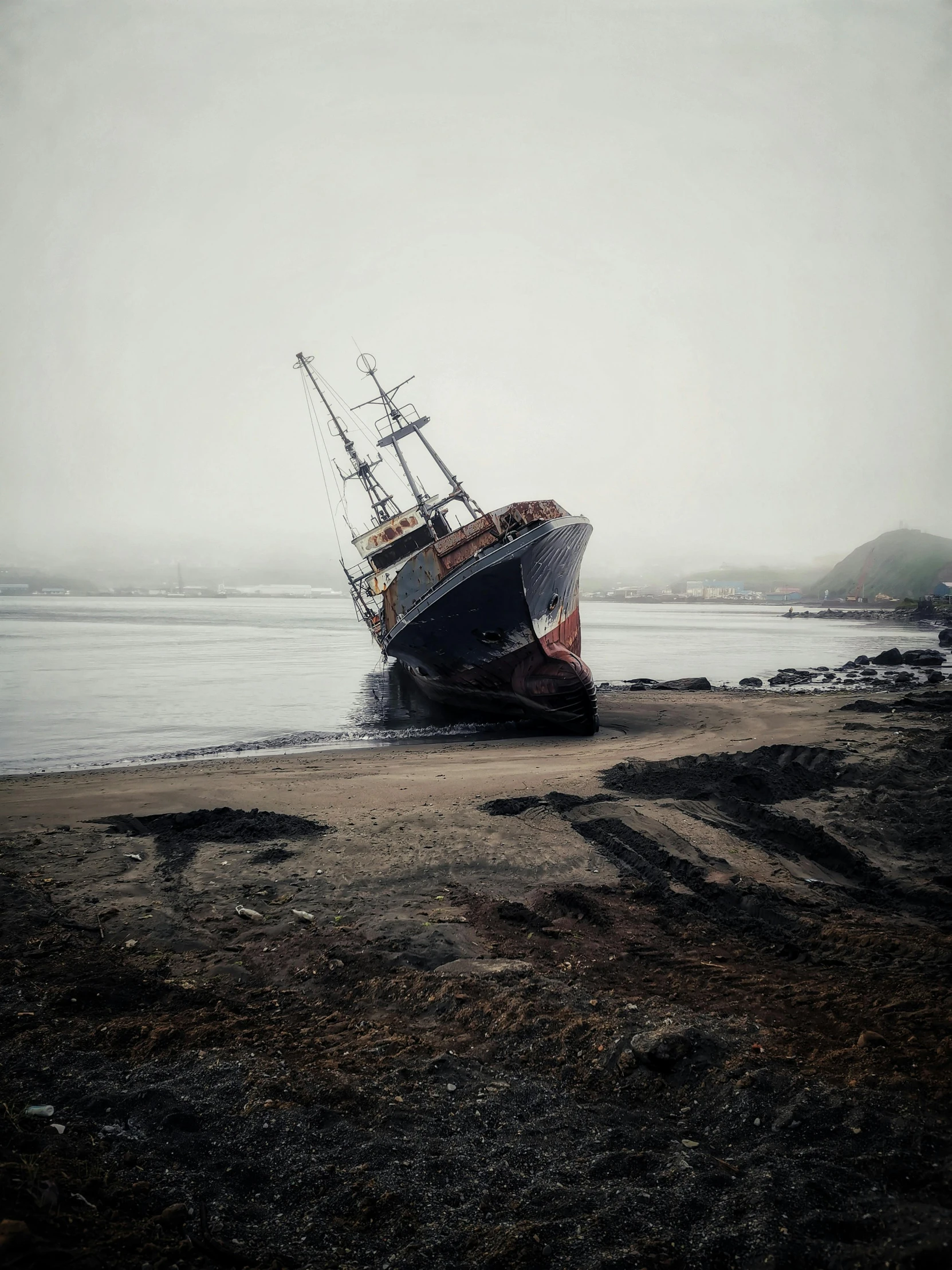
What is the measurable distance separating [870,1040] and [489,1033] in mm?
2208

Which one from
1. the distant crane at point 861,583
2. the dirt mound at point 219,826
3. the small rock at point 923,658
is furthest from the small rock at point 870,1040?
the distant crane at point 861,583

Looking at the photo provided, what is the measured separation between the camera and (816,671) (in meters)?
29.4

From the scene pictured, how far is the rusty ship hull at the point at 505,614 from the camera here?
15289mm

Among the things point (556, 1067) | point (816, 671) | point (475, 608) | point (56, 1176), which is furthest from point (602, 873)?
point (816, 671)

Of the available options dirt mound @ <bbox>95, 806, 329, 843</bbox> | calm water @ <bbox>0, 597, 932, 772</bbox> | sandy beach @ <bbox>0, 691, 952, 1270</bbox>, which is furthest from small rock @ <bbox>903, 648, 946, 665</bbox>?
dirt mound @ <bbox>95, 806, 329, 843</bbox>

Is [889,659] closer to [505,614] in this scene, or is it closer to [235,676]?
[505,614]

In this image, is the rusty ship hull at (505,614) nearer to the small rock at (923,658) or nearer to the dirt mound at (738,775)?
the dirt mound at (738,775)

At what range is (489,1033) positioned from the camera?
4023 millimetres

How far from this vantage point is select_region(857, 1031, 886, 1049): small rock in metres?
3.65

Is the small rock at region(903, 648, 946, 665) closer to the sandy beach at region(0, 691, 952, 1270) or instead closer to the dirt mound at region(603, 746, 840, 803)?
the dirt mound at region(603, 746, 840, 803)

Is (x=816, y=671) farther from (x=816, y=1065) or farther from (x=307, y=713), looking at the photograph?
(x=816, y=1065)

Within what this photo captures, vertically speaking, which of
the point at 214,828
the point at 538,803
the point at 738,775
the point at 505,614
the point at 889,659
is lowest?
the point at 214,828

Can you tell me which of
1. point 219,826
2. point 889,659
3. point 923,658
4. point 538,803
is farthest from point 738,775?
point 923,658

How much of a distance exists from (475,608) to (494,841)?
866 cm
